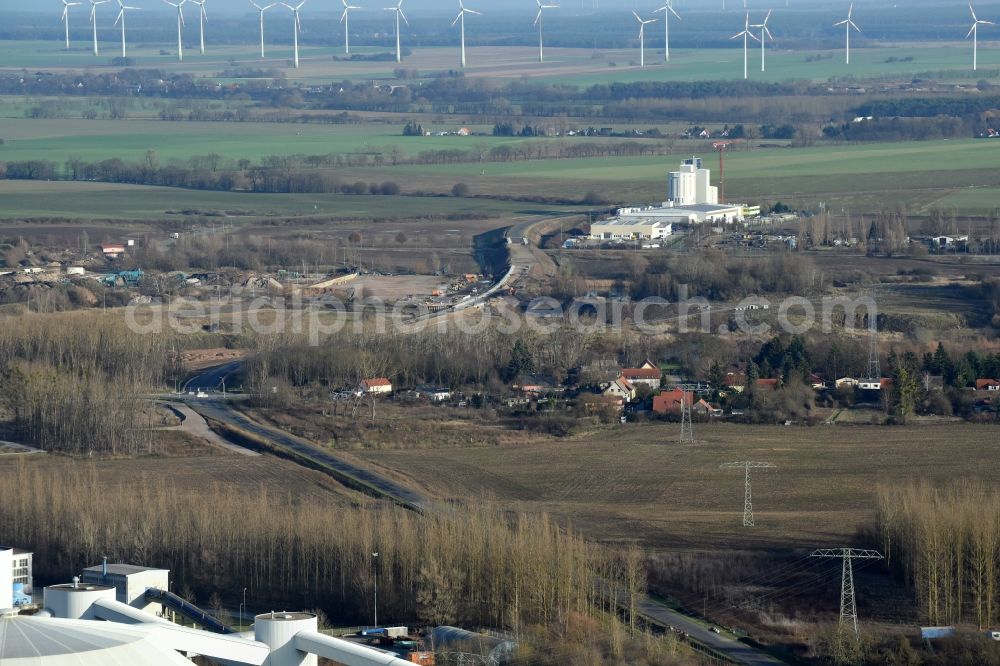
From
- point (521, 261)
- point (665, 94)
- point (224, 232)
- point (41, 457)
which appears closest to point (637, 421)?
point (41, 457)

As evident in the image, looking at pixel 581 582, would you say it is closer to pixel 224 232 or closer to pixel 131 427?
pixel 131 427

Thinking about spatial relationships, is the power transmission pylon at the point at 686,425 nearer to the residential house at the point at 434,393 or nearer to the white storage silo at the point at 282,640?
the residential house at the point at 434,393

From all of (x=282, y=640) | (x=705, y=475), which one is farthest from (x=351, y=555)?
(x=705, y=475)

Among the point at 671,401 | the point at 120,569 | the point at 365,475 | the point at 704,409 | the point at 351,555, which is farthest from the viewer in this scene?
the point at 671,401

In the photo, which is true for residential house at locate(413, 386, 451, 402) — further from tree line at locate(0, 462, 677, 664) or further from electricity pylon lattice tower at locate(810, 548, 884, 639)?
electricity pylon lattice tower at locate(810, 548, 884, 639)

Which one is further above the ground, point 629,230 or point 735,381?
point 629,230

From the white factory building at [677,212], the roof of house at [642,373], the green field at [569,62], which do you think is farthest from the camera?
the green field at [569,62]

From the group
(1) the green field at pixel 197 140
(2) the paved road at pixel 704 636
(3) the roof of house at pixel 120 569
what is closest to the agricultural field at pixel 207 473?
(3) the roof of house at pixel 120 569

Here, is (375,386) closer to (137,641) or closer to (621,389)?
(621,389)
